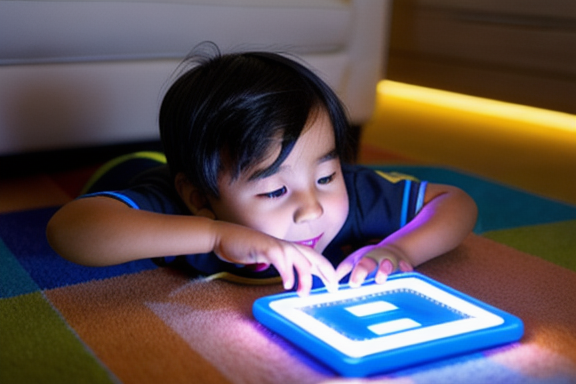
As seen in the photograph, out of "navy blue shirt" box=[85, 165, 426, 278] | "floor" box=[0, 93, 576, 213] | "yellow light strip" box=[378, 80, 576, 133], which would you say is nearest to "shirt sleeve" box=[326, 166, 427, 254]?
"navy blue shirt" box=[85, 165, 426, 278]

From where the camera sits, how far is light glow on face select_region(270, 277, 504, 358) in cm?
60

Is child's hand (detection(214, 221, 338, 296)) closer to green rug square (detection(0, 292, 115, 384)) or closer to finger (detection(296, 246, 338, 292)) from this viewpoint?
finger (detection(296, 246, 338, 292))

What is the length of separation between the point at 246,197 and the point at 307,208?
0.07m

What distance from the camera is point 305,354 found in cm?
61

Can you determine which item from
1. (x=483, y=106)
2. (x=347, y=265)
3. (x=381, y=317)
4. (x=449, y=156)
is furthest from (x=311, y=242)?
(x=483, y=106)

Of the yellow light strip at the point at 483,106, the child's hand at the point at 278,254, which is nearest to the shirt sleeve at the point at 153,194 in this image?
the child's hand at the point at 278,254

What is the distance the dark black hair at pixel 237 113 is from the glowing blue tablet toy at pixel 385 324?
0.15m

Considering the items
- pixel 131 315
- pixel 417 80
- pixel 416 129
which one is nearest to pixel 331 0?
pixel 416 129

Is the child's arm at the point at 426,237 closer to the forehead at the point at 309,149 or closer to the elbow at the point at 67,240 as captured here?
the forehead at the point at 309,149

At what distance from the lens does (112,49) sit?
4.01ft

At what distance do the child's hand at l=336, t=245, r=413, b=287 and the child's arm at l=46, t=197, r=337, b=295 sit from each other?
34 millimetres

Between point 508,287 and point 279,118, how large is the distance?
0.31 meters

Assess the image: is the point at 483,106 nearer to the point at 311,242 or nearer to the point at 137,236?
the point at 311,242

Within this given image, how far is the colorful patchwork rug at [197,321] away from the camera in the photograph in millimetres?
575
